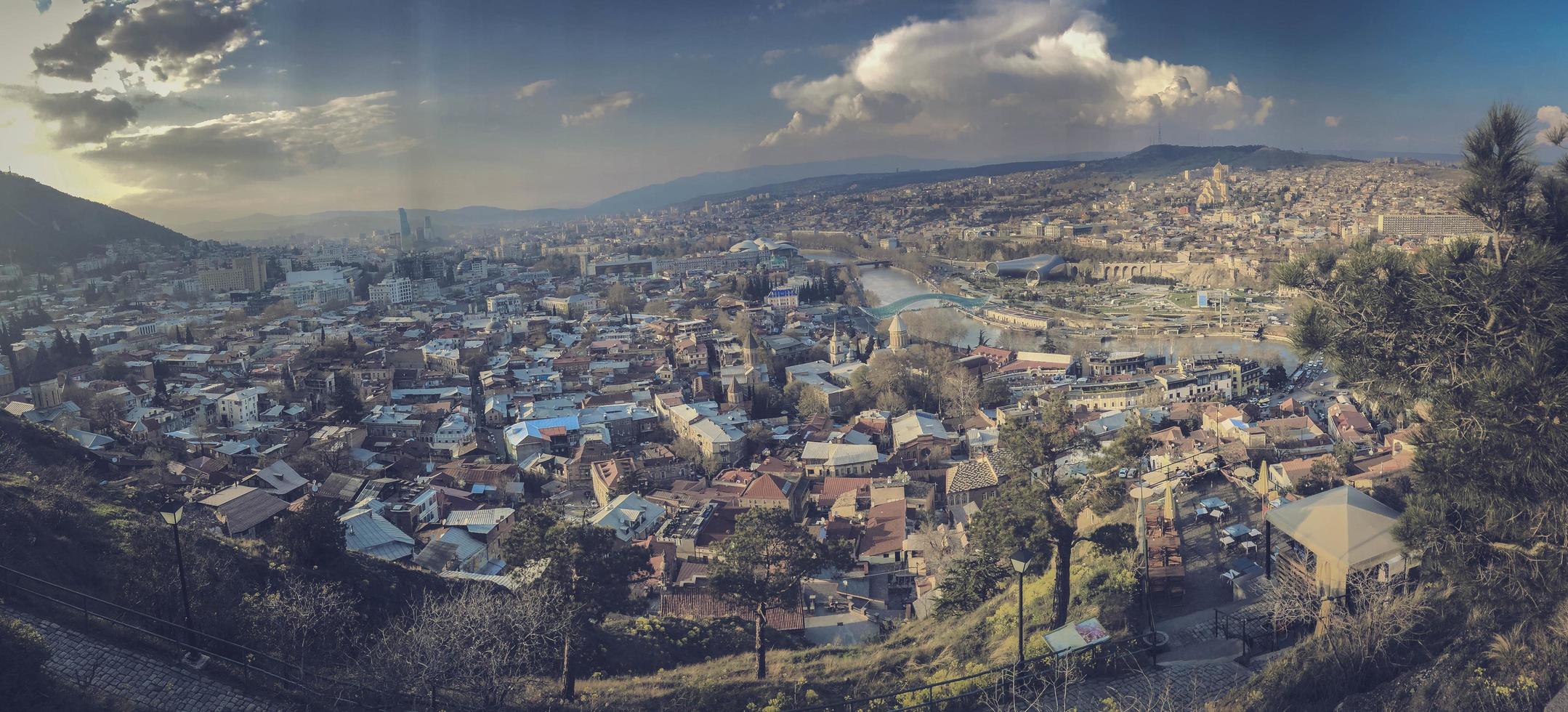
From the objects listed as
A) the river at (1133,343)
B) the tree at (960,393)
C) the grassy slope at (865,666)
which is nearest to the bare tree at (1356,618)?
the grassy slope at (865,666)

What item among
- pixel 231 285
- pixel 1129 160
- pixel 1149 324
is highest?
pixel 1129 160

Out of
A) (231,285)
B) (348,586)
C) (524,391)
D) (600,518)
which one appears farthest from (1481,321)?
(231,285)

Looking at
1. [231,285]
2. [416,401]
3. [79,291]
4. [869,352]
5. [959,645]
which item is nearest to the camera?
[959,645]

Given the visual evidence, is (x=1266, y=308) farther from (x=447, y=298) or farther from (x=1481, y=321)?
(x=447, y=298)

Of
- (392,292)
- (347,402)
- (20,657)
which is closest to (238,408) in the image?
(347,402)

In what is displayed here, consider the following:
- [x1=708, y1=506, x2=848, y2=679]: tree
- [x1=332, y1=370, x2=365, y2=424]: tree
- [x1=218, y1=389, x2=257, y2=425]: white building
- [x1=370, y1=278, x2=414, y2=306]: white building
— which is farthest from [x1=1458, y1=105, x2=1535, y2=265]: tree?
[x1=370, y1=278, x2=414, y2=306]: white building

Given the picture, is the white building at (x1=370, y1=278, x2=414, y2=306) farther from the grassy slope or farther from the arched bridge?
the grassy slope

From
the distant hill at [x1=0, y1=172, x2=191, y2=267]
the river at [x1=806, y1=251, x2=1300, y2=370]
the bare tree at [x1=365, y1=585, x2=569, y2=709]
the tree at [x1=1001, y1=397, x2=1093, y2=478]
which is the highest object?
the distant hill at [x1=0, y1=172, x2=191, y2=267]

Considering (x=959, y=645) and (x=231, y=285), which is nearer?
(x=959, y=645)
